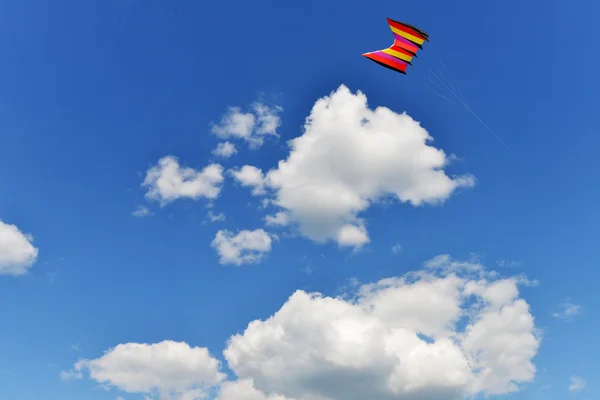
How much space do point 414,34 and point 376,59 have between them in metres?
5.66

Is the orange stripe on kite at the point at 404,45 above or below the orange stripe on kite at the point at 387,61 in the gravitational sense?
above

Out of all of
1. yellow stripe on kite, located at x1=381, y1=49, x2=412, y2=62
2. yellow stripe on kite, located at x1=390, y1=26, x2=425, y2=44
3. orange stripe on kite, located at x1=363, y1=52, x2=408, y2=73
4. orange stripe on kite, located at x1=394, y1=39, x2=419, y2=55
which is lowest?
orange stripe on kite, located at x1=363, y1=52, x2=408, y2=73

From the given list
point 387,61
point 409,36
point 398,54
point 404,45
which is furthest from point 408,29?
point 387,61

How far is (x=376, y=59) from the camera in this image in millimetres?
57031

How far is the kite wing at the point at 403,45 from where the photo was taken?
57.8 metres

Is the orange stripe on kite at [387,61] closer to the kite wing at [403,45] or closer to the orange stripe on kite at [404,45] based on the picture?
the kite wing at [403,45]

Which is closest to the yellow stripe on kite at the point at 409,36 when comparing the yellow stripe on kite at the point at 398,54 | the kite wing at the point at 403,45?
the kite wing at the point at 403,45

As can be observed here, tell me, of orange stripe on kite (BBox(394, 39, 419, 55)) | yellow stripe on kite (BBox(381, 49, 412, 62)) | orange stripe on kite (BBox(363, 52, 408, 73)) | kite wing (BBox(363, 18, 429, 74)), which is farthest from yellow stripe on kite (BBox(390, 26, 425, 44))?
orange stripe on kite (BBox(363, 52, 408, 73))

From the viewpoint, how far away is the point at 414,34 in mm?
58375

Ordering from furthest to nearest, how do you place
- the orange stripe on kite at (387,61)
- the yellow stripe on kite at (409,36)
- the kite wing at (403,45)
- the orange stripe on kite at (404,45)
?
the orange stripe on kite at (404,45), the yellow stripe on kite at (409,36), the kite wing at (403,45), the orange stripe on kite at (387,61)

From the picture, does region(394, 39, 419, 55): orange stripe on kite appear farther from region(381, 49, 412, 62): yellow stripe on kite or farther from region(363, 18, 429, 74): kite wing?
region(381, 49, 412, 62): yellow stripe on kite

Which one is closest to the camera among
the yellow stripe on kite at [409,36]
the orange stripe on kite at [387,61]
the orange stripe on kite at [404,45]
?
the orange stripe on kite at [387,61]

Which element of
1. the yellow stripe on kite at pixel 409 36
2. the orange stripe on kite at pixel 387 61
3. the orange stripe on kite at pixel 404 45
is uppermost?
the yellow stripe on kite at pixel 409 36

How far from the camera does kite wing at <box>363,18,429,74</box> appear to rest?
5784 centimetres
